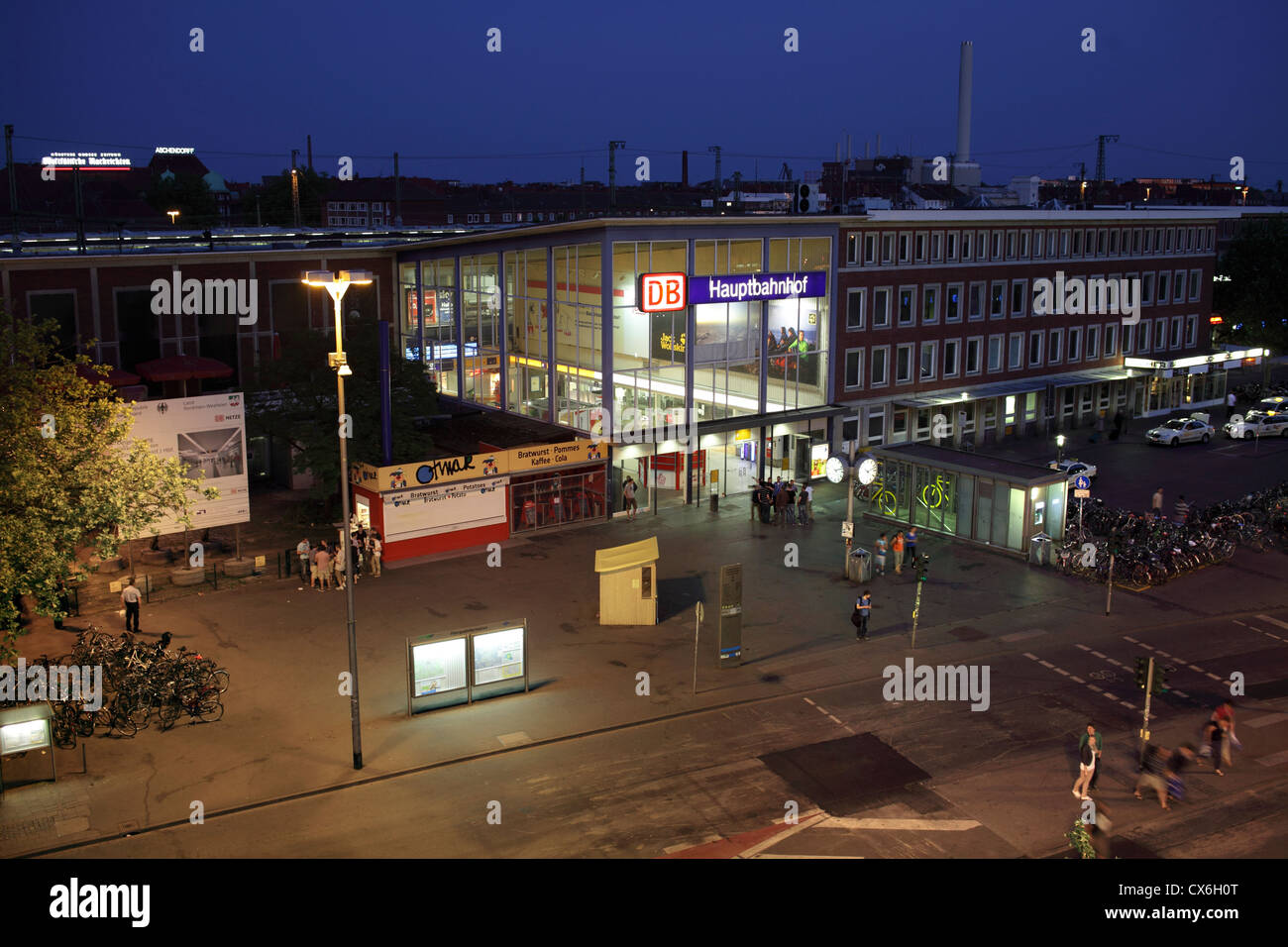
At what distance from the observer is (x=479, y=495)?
32.3m

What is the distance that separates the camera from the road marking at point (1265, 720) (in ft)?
68.4

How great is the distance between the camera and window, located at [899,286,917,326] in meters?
43.6

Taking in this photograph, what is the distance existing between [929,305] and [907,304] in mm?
1665

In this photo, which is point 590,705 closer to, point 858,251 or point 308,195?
point 858,251

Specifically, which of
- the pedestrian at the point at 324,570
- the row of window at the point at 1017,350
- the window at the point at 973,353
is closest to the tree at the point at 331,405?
the pedestrian at the point at 324,570

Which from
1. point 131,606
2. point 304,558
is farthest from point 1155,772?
point 131,606

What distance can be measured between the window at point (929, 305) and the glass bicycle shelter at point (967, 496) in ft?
34.2

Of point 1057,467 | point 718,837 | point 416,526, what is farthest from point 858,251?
point 718,837

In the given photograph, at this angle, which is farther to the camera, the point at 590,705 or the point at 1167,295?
the point at 1167,295

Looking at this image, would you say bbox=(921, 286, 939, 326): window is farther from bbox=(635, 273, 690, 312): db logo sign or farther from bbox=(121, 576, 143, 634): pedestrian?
bbox=(121, 576, 143, 634): pedestrian

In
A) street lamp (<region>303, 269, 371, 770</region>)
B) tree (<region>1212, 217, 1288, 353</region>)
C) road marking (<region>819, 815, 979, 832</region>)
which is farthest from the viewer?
tree (<region>1212, 217, 1288, 353</region>)

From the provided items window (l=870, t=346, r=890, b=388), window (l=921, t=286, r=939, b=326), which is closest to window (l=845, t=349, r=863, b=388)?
window (l=870, t=346, r=890, b=388)

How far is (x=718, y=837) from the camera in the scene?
54.7 feet
